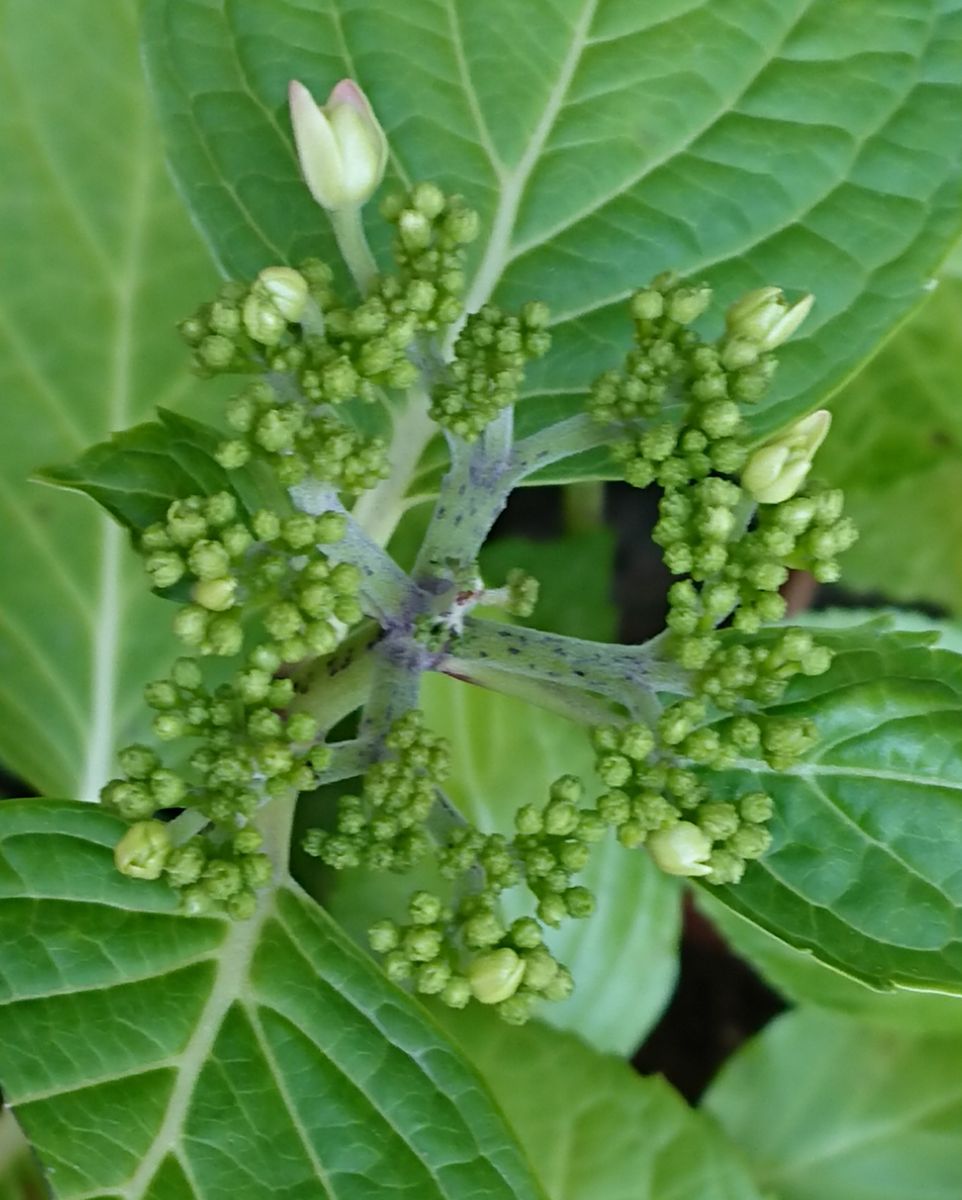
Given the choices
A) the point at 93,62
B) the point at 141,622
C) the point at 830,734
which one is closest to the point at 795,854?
the point at 830,734

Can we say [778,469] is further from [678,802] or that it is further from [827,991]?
[827,991]

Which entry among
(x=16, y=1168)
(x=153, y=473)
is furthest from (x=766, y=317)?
(x=16, y=1168)

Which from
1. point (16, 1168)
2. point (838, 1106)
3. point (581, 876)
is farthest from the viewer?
point (838, 1106)

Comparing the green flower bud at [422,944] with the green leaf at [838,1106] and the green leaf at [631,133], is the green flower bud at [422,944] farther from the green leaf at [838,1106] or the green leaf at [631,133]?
the green leaf at [838,1106]

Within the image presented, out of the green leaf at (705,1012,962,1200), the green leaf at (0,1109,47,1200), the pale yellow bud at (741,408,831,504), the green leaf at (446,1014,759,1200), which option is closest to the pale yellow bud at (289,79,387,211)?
the pale yellow bud at (741,408,831,504)

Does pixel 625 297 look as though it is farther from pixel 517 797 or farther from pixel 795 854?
pixel 517 797
